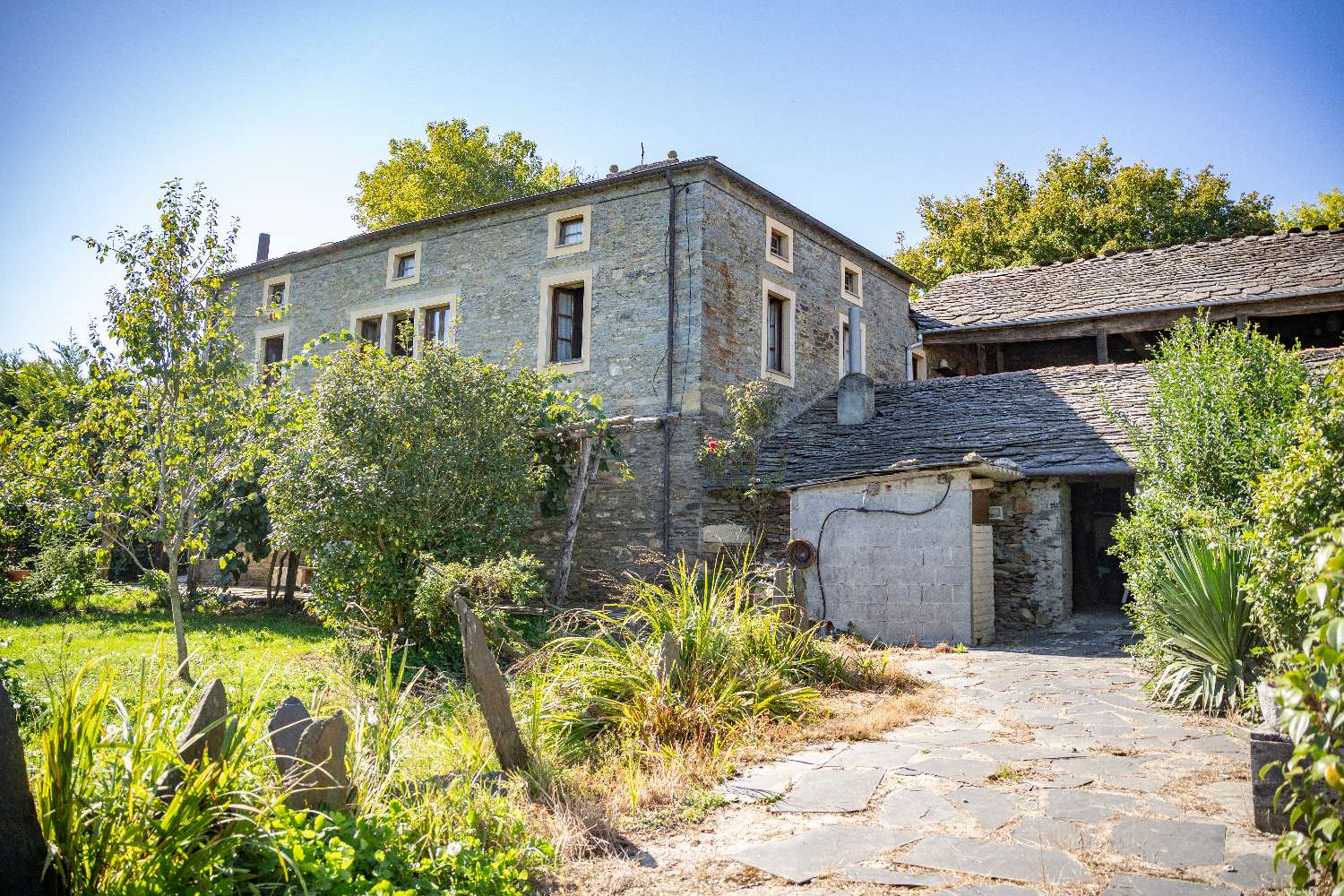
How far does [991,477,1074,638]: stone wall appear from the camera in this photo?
11102mm

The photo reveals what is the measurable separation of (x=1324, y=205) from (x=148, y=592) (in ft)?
101

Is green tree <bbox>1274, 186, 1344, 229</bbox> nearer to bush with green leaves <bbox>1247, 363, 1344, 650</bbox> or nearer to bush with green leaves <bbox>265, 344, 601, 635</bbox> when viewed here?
bush with green leaves <bbox>265, 344, 601, 635</bbox>

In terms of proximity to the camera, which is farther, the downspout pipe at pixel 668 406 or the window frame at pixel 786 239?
the window frame at pixel 786 239

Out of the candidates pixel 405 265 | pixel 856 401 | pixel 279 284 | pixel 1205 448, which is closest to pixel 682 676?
pixel 1205 448

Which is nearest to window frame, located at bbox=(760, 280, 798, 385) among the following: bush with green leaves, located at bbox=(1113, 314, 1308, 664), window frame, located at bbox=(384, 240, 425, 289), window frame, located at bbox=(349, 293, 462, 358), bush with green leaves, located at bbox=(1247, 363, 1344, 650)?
window frame, located at bbox=(349, 293, 462, 358)

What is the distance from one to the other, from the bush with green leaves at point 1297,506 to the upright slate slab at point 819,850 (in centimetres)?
187

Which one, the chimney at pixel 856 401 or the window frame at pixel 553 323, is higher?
the window frame at pixel 553 323

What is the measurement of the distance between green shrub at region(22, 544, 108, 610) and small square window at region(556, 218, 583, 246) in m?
8.33

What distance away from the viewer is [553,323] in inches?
567

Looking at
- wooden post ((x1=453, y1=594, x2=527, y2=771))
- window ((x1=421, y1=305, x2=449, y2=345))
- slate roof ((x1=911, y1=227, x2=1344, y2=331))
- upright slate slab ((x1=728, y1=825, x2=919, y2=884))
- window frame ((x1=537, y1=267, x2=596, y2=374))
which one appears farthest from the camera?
window ((x1=421, y1=305, x2=449, y2=345))

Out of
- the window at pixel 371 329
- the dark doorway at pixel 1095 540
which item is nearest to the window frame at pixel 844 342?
the dark doorway at pixel 1095 540

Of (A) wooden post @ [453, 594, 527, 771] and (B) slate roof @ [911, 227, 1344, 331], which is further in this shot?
(B) slate roof @ [911, 227, 1344, 331]

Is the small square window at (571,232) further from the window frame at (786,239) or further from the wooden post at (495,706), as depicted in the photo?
the wooden post at (495,706)

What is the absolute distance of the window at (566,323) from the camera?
47.1 feet
